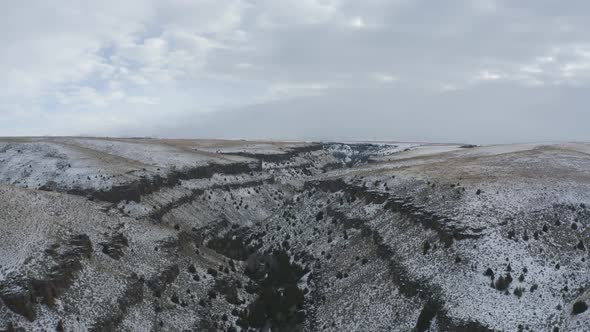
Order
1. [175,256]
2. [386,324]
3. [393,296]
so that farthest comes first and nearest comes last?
[175,256]
[393,296]
[386,324]

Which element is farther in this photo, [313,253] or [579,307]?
[313,253]

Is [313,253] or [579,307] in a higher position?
[579,307]

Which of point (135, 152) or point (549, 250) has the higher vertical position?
point (135, 152)

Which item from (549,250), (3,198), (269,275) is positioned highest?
(3,198)

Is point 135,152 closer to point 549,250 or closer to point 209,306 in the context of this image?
point 209,306

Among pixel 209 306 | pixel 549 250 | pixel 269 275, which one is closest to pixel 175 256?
pixel 209 306

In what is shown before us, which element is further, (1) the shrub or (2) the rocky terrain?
(2) the rocky terrain

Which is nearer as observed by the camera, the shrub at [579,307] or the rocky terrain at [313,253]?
the shrub at [579,307]

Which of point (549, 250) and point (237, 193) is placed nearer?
point (549, 250)
